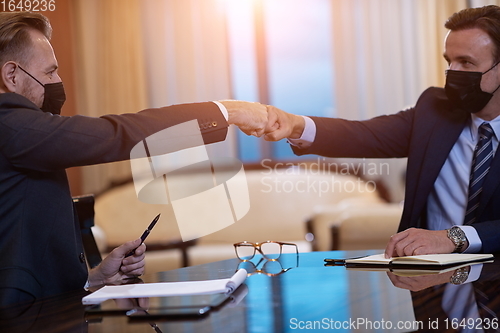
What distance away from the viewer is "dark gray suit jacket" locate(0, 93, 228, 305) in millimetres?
1173

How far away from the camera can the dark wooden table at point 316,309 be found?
0.75 metres

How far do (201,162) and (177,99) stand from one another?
0.65m

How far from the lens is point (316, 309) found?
2.78 feet

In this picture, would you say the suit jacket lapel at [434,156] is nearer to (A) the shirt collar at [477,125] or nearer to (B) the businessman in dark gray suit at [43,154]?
(A) the shirt collar at [477,125]

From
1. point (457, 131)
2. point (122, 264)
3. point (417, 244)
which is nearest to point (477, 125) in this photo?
point (457, 131)

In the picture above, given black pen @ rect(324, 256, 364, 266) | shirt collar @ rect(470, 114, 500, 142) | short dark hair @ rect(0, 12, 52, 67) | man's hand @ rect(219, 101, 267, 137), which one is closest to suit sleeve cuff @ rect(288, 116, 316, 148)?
man's hand @ rect(219, 101, 267, 137)

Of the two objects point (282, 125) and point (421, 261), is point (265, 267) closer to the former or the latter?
point (421, 261)

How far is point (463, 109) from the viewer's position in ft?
6.36

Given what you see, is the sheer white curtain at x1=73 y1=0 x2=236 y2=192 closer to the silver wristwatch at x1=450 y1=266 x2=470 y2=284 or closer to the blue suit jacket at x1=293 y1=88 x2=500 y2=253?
the blue suit jacket at x1=293 y1=88 x2=500 y2=253

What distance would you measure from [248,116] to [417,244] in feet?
2.58

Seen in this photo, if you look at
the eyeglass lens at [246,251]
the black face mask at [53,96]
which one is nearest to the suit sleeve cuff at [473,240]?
the eyeglass lens at [246,251]

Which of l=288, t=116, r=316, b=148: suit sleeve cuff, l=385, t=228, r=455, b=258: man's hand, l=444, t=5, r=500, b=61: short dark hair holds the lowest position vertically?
l=385, t=228, r=455, b=258: man's hand

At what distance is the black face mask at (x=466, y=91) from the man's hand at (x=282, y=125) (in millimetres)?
564

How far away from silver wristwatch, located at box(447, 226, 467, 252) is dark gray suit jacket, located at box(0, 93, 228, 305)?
80 cm
